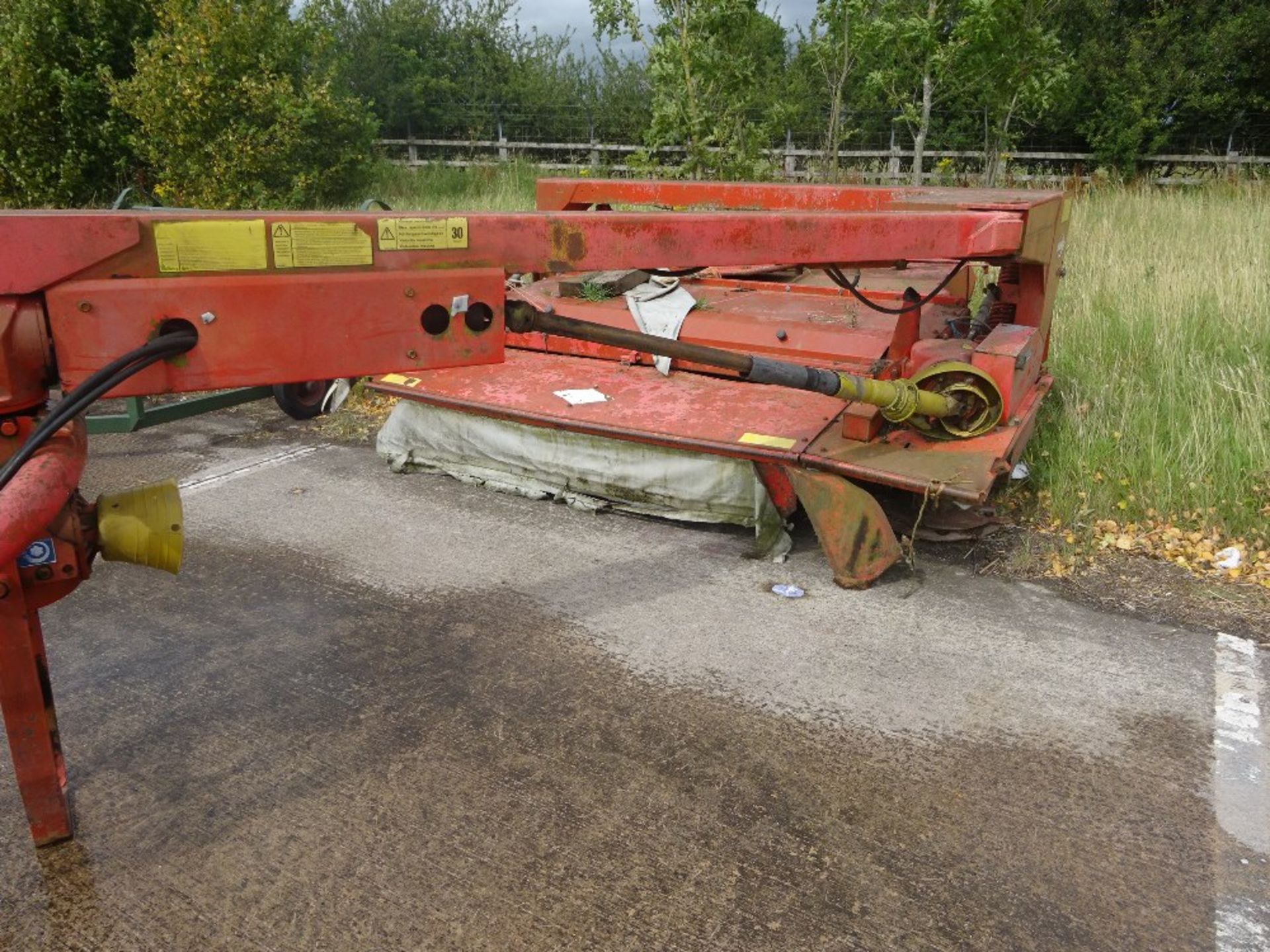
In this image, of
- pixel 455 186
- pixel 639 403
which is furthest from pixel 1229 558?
pixel 455 186

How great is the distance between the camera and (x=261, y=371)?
1.90 m

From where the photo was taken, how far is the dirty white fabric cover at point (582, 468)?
393 cm

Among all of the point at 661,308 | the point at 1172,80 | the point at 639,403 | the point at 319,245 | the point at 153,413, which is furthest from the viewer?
the point at 1172,80

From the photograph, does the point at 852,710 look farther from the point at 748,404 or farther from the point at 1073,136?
the point at 1073,136

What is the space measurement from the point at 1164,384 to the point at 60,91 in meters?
9.11

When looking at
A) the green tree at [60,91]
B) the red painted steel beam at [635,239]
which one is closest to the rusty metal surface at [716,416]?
the red painted steel beam at [635,239]

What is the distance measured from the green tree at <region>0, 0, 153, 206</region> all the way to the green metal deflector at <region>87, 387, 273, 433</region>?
16.0 ft

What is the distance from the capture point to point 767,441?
3734 millimetres

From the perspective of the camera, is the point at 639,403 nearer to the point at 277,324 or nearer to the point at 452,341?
the point at 452,341

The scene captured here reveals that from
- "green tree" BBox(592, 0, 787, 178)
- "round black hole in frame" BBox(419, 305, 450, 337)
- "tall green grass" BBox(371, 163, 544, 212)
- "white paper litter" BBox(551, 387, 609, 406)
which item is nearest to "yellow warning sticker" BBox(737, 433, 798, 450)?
"white paper litter" BBox(551, 387, 609, 406)

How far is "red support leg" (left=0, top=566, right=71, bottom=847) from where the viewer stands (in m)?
2.00

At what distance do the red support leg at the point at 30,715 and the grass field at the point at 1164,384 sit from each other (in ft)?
12.2

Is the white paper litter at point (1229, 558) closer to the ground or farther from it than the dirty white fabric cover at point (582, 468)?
closer to the ground

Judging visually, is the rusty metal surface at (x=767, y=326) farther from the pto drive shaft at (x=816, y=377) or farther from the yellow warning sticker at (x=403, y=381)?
the yellow warning sticker at (x=403, y=381)
